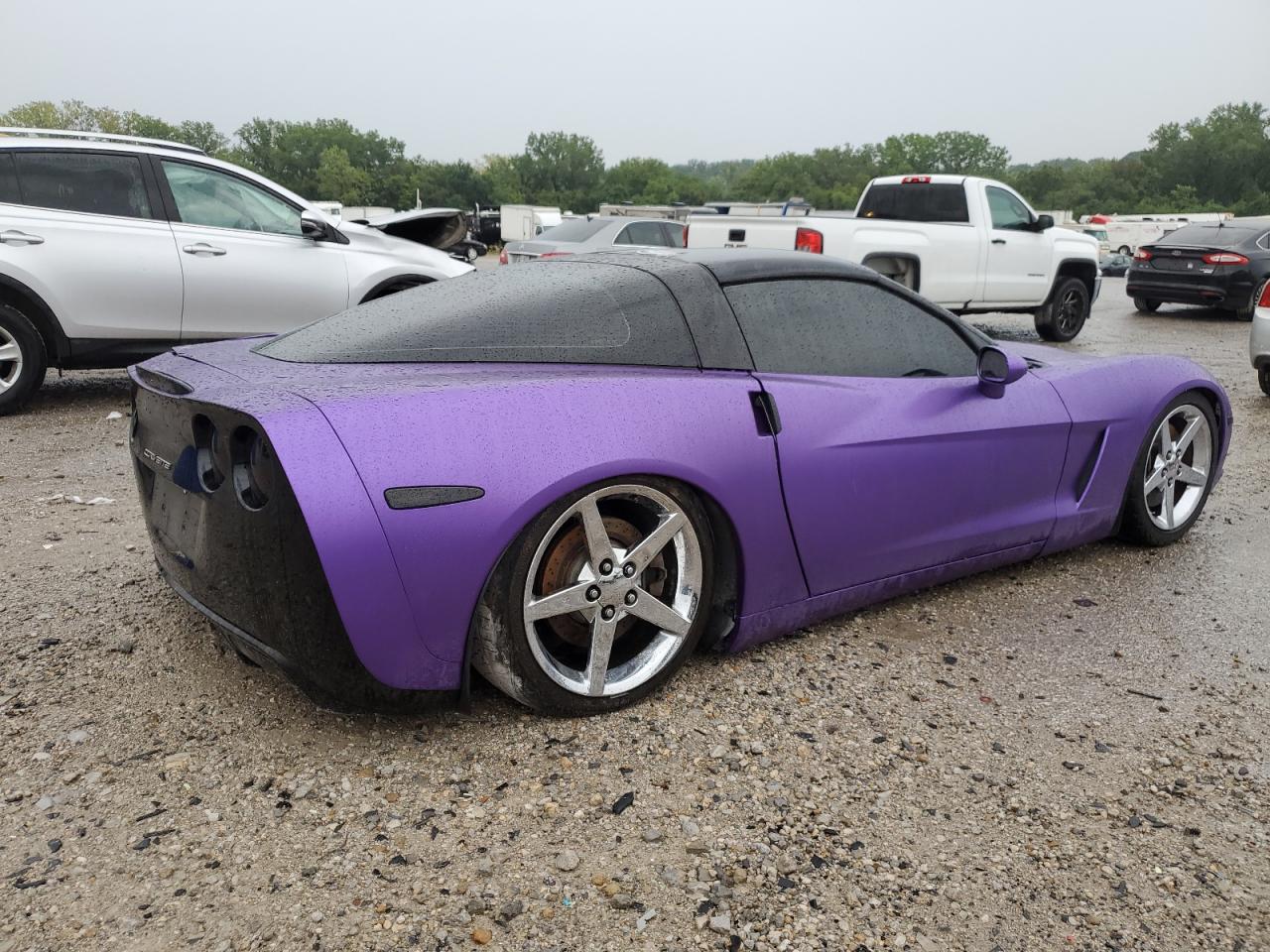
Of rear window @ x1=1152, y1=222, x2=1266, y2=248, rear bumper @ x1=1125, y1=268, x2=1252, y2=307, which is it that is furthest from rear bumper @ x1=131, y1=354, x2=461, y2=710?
rear window @ x1=1152, y1=222, x2=1266, y2=248

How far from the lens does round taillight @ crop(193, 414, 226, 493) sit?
2.54m

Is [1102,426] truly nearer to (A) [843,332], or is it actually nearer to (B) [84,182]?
(A) [843,332]

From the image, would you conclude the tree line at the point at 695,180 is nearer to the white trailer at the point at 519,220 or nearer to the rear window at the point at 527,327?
the white trailer at the point at 519,220

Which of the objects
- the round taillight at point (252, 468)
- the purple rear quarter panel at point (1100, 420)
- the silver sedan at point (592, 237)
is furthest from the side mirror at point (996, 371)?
the silver sedan at point (592, 237)

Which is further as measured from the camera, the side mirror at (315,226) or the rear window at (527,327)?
the side mirror at (315,226)

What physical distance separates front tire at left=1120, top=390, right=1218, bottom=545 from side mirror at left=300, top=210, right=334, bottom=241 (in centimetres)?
569

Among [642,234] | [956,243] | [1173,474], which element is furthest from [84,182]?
[642,234]

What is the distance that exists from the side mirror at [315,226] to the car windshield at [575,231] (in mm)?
6283

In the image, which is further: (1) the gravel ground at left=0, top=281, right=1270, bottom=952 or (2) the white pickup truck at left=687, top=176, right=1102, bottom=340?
(2) the white pickup truck at left=687, top=176, right=1102, bottom=340

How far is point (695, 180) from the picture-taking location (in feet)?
537

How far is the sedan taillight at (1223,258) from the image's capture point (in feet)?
49.3

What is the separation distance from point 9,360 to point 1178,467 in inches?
272

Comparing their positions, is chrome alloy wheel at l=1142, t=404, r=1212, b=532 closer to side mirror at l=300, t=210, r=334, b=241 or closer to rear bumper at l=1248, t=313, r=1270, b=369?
rear bumper at l=1248, t=313, r=1270, b=369

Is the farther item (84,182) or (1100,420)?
(84,182)
